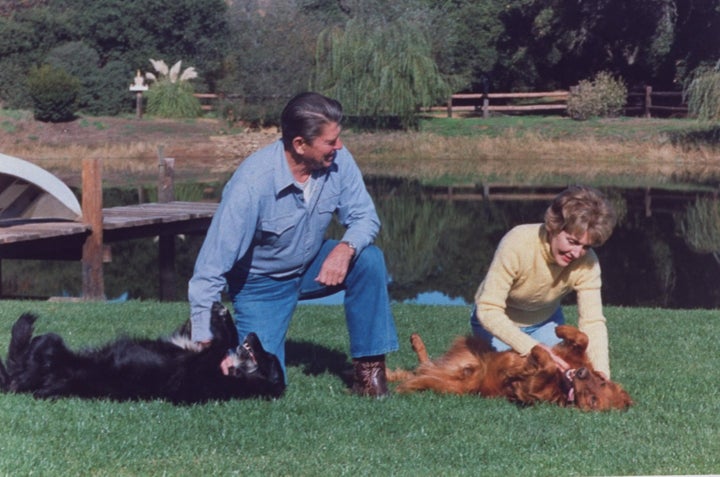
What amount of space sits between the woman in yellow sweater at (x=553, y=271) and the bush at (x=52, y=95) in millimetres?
35027

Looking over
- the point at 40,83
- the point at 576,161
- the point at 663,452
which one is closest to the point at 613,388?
the point at 663,452

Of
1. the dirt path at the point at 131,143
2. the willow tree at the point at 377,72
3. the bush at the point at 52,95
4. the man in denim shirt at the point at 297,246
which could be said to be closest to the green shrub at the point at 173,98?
the dirt path at the point at 131,143

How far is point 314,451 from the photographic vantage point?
4711 millimetres

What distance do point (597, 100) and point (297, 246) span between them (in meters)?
Answer: 35.6

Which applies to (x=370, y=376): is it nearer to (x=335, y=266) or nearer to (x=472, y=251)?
(x=335, y=266)

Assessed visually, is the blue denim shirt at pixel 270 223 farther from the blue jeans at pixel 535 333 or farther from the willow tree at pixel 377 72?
the willow tree at pixel 377 72

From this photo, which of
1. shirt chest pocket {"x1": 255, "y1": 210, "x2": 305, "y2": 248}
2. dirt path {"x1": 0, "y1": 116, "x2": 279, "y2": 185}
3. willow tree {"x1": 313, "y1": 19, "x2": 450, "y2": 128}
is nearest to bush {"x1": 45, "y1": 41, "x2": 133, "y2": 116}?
dirt path {"x1": 0, "y1": 116, "x2": 279, "y2": 185}

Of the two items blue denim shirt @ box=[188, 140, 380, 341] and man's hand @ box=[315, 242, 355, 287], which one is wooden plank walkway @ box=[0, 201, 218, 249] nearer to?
blue denim shirt @ box=[188, 140, 380, 341]

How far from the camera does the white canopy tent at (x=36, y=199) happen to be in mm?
12656

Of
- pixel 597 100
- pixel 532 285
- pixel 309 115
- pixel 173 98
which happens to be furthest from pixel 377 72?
pixel 309 115

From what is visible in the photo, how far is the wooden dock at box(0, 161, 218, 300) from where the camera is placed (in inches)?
507

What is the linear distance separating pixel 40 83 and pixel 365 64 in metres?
11.8

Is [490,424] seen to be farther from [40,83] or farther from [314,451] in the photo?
[40,83]

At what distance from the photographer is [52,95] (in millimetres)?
38688
